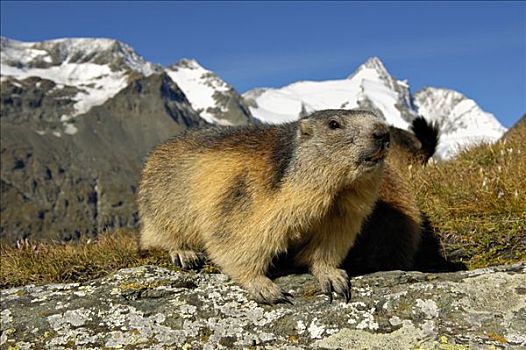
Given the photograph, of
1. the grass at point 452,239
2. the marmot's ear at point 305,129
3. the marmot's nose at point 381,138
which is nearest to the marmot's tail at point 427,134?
the grass at point 452,239

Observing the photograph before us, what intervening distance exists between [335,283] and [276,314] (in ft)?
2.39

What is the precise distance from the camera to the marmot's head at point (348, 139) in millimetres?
6262

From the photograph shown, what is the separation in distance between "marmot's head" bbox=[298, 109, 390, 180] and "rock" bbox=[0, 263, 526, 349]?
4.03 ft

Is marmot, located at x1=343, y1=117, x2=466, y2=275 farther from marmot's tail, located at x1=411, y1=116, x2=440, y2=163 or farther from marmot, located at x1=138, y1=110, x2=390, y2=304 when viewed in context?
marmot's tail, located at x1=411, y1=116, x2=440, y2=163

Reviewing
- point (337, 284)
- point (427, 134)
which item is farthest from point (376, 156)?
point (427, 134)

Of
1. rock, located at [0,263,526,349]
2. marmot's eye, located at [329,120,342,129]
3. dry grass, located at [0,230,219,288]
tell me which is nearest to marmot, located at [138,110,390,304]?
marmot's eye, located at [329,120,342,129]

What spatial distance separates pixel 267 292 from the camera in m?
6.38

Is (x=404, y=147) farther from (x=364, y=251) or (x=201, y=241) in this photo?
(x=201, y=241)

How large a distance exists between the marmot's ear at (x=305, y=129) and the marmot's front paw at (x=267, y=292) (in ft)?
5.30

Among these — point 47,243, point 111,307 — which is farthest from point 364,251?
point 47,243

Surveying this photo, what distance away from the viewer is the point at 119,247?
8727 mm

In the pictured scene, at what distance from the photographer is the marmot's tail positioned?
14061 millimetres

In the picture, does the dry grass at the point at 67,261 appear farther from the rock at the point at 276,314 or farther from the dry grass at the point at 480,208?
the dry grass at the point at 480,208

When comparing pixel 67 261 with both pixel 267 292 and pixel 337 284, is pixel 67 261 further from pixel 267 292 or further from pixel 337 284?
pixel 337 284
